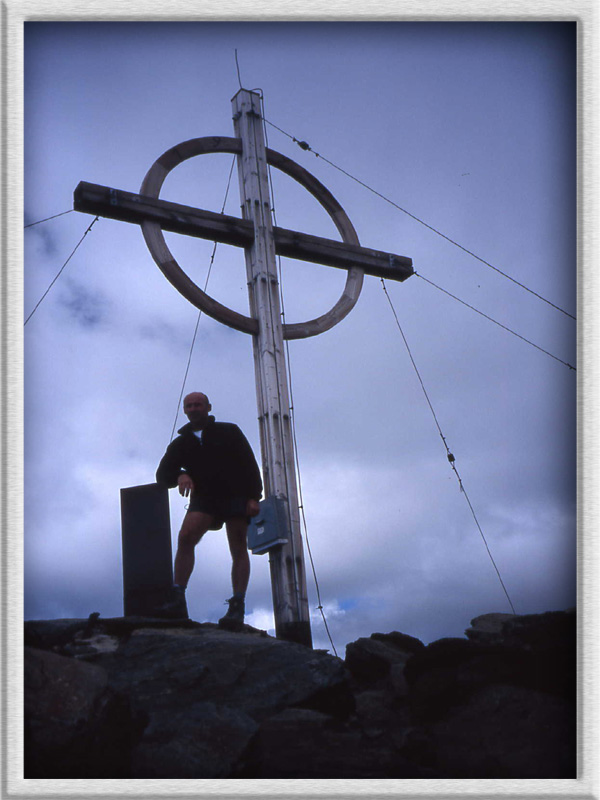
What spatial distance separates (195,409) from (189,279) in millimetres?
1041

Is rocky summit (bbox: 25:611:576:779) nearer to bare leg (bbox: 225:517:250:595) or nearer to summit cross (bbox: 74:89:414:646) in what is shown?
bare leg (bbox: 225:517:250:595)

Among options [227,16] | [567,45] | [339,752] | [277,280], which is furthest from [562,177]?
[339,752]

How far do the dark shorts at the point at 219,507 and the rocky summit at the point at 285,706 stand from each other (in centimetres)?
85

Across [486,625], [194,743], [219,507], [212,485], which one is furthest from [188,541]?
[486,625]

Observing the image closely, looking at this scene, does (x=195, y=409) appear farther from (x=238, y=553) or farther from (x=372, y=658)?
(x=372, y=658)

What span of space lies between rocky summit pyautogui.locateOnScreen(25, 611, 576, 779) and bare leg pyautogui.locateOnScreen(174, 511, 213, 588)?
433 millimetres

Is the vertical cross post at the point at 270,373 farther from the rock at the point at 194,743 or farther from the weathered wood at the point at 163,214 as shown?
the rock at the point at 194,743

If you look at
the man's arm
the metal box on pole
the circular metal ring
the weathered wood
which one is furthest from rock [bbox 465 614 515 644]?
the weathered wood

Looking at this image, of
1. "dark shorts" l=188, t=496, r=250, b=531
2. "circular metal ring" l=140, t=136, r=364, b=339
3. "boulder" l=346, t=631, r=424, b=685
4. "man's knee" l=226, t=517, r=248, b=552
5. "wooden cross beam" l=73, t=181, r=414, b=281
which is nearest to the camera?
"boulder" l=346, t=631, r=424, b=685

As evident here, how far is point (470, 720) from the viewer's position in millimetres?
4090

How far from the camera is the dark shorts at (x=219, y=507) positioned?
18.3ft

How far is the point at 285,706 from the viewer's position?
4.34m

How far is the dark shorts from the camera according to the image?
557 centimetres

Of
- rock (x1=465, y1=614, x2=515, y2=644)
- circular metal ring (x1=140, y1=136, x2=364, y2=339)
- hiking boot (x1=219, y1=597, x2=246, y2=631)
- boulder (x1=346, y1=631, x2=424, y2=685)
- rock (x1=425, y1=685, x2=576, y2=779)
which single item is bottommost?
rock (x1=425, y1=685, x2=576, y2=779)
